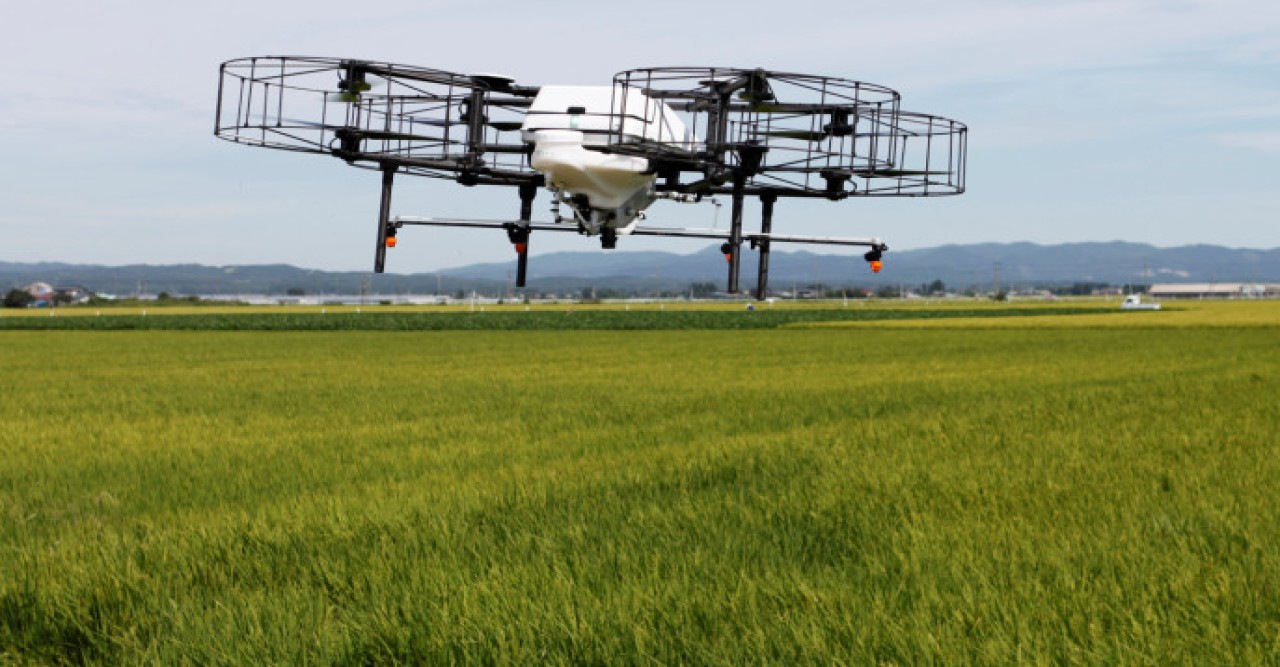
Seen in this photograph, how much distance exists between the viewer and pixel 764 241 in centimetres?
886

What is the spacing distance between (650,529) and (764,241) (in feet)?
7.13

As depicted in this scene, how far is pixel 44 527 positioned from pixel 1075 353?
3212 cm

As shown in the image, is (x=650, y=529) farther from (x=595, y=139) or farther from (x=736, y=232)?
(x=595, y=139)

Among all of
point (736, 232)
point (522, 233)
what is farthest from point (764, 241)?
point (522, 233)

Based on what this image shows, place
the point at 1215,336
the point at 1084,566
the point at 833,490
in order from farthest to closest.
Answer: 1. the point at 1215,336
2. the point at 833,490
3. the point at 1084,566

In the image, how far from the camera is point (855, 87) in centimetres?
882

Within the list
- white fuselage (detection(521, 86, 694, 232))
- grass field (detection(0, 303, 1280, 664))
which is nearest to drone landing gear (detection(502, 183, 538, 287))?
white fuselage (detection(521, 86, 694, 232))

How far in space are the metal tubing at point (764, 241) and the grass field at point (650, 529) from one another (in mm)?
1519

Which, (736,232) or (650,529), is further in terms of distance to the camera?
(736,232)

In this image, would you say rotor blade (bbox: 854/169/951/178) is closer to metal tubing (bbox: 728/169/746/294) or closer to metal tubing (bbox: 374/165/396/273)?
metal tubing (bbox: 728/169/746/294)

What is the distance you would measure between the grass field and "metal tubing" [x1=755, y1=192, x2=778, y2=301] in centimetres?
152

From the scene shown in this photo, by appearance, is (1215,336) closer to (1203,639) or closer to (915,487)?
(915,487)

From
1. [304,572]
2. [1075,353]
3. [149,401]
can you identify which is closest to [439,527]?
[304,572]

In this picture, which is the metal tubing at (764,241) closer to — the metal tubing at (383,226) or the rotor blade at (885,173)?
the rotor blade at (885,173)
